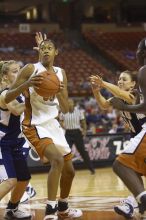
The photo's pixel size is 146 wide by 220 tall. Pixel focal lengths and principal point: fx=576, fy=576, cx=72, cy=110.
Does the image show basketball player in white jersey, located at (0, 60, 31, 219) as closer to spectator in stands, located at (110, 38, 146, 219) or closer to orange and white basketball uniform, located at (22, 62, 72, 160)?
orange and white basketball uniform, located at (22, 62, 72, 160)

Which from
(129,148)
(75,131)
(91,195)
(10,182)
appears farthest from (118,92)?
(75,131)

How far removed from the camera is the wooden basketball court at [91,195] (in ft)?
21.6

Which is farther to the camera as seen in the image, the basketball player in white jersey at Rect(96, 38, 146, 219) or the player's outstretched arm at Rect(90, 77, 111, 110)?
the player's outstretched arm at Rect(90, 77, 111, 110)

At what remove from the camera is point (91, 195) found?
8742 mm

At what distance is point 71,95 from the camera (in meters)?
20.8

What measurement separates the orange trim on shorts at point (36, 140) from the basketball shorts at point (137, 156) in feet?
2.67

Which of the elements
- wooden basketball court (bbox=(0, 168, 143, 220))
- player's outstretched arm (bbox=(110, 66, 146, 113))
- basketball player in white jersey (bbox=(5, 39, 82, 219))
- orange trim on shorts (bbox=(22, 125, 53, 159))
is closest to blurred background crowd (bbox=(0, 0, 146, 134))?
wooden basketball court (bbox=(0, 168, 143, 220))

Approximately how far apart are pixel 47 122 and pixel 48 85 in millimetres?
503

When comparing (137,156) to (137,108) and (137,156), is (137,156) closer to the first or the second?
(137,156)

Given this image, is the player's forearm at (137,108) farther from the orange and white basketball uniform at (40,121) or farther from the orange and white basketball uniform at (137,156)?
the orange and white basketball uniform at (40,121)

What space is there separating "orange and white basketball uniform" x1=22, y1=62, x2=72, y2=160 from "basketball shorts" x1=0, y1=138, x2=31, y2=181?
1.45ft

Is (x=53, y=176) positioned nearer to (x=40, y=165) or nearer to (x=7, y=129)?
(x=7, y=129)

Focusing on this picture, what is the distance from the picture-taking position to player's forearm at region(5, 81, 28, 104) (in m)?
5.66

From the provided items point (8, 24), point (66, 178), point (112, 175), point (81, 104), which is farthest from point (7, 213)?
point (8, 24)
